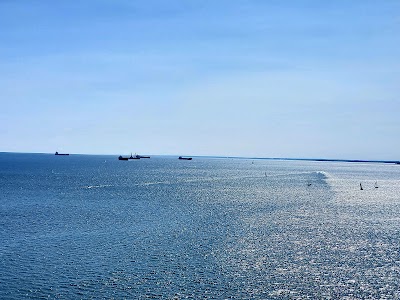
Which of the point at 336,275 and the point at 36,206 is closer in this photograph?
the point at 336,275

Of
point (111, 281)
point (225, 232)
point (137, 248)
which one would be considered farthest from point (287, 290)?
point (225, 232)

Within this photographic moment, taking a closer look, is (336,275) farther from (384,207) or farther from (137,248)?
(384,207)

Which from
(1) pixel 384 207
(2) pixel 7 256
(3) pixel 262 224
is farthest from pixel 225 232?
(1) pixel 384 207

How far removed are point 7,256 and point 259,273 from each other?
96.6 feet

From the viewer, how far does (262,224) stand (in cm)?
7619

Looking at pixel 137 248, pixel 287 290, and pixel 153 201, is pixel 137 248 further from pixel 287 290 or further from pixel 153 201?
pixel 153 201

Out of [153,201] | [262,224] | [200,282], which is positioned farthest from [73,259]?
[153,201]

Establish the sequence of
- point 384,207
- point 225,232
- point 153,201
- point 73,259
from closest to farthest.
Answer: point 73,259 < point 225,232 < point 384,207 < point 153,201

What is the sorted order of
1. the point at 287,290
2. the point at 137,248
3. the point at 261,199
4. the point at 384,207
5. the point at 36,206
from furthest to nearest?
the point at 261,199, the point at 384,207, the point at 36,206, the point at 137,248, the point at 287,290

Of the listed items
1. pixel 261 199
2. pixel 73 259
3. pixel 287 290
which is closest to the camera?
pixel 287 290

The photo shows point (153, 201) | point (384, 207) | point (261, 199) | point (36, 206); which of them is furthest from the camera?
point (261, 199)

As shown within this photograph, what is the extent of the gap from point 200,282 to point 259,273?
706cm

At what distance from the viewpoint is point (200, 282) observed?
42.1 meters

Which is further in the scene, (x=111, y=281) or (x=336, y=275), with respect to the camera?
(x=336, y=275)
